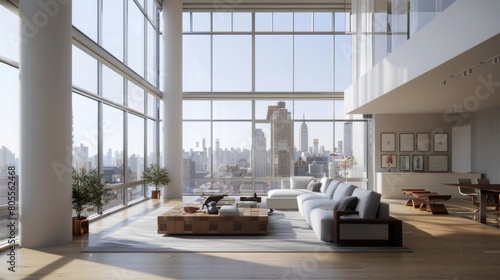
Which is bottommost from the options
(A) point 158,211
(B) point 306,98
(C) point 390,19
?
(A) point 158,211

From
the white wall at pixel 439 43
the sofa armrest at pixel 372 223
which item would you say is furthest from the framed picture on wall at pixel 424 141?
the sofa armrest at pixel 372 223

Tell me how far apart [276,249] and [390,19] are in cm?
532

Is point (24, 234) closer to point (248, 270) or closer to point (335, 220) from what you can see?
point (248, 270)

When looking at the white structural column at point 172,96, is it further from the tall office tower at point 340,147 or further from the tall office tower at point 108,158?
the tall office tower at point 340,147

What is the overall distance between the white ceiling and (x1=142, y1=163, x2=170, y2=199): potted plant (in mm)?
5679

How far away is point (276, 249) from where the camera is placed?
212 inches

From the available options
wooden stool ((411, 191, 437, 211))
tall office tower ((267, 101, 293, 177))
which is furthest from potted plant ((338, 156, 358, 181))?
wooden stool ((411, 191, 437, 211))

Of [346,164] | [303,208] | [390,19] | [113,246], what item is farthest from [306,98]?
[113,246]

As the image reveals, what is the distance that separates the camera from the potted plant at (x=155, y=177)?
11023 millimetres

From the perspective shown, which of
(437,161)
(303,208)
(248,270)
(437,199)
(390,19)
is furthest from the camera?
(437,161)

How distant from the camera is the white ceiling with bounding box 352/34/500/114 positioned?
5.16 metres

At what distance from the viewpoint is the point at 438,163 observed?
12.4 metres

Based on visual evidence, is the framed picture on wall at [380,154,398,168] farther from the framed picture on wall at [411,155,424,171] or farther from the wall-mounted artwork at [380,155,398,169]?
the framed picture on wall at [411,155,424,171]

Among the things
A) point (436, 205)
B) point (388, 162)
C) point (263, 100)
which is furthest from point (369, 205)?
point (263, 100)
